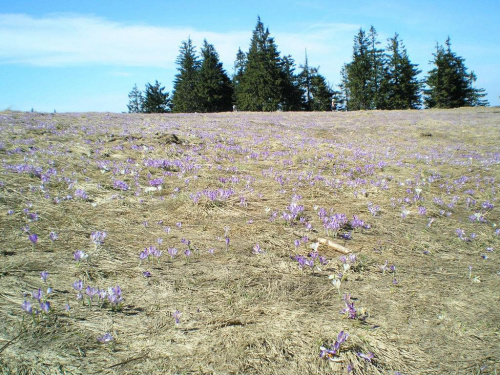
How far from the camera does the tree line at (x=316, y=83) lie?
50.1m

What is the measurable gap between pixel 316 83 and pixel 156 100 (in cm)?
3466

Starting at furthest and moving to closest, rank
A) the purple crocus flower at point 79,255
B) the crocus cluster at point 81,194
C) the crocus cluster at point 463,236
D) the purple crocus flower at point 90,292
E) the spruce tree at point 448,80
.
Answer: the spruce tree at point 448,80
the crocus cluster at point 81,194
the crocus cluster at point 463,236
the purple crocus flower at point 79,255
the purple crocus flower at point 90,292

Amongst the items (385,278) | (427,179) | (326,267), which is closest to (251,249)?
(326,267)

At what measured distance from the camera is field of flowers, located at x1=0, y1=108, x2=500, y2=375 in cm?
206

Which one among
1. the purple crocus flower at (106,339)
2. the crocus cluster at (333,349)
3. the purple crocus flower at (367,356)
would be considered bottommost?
the purple crocus flower at (367,356)

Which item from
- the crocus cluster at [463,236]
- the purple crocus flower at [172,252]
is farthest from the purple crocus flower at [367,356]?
the crocus cluster at [463,236]

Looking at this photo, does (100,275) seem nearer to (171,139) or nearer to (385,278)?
(385,278)

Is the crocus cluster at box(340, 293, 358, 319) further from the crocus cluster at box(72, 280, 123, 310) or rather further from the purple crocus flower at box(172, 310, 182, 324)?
the crocus cluster at box(72, 280, 123, 310)

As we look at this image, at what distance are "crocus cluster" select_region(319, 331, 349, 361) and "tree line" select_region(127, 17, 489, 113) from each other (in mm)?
53489

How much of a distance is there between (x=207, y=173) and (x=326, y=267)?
411 centimetres

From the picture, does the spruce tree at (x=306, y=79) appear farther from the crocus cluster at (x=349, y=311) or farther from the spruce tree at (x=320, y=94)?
the crocus cluster at (x=349, y=311)

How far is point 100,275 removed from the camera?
2.83m

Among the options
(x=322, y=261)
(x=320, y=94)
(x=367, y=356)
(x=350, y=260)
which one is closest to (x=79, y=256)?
(x=322, y=261)

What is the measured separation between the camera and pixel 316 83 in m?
58.8
